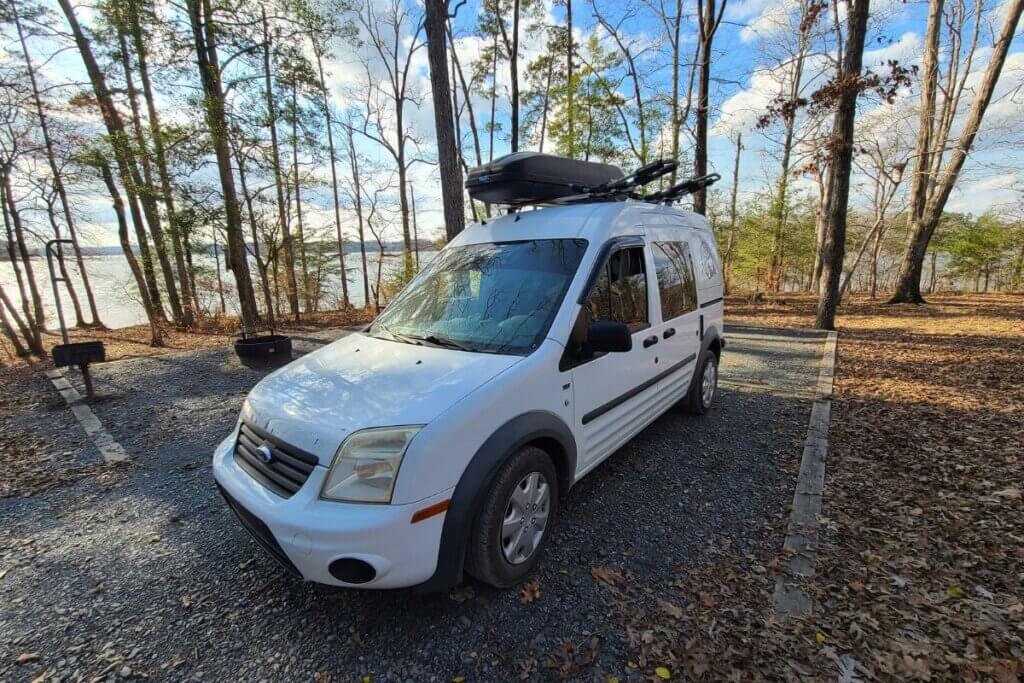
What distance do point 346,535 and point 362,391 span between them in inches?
25.4

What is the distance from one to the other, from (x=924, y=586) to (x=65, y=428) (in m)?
7.58

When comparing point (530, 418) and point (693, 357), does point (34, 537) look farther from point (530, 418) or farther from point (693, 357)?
point (693, 357)

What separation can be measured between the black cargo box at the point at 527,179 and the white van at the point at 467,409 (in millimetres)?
288

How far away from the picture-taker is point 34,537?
277 centimetres

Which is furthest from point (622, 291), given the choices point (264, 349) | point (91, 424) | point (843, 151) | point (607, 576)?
point (843, 151)

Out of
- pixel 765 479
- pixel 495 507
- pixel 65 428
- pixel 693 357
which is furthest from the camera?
pixel 65 428

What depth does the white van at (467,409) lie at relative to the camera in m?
1.72

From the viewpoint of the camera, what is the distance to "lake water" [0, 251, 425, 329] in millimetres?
11898

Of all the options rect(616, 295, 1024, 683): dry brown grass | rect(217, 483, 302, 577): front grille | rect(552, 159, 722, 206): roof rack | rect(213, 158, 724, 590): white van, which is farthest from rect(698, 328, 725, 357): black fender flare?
rect(217, 483, 302, 577): front grille

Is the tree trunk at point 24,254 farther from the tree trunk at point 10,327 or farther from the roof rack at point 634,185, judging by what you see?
the roof rack at point 634,185

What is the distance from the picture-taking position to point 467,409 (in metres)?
1.83

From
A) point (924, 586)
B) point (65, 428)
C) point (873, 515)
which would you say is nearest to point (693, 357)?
point (873, 515)

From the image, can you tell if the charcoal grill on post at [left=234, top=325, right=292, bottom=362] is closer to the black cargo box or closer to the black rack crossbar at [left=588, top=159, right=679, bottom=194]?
the black cargo box

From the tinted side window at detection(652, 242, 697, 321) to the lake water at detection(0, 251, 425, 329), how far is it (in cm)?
845
